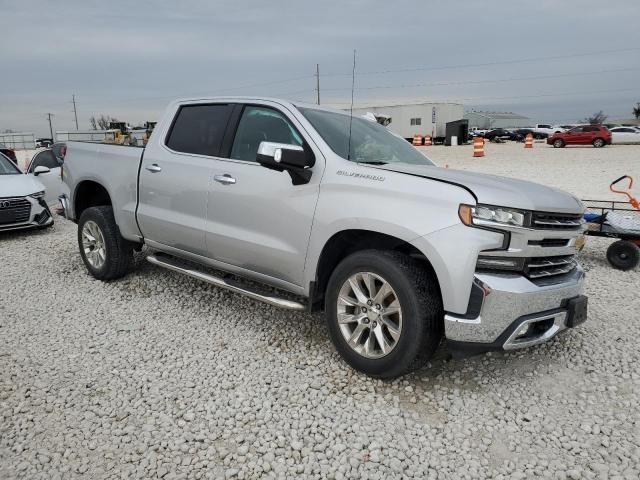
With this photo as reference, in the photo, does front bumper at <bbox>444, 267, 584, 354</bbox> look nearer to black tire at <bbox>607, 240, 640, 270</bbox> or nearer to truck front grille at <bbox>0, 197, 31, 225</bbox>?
black tire at <bbox>607, 240, 640, 270</bbox>

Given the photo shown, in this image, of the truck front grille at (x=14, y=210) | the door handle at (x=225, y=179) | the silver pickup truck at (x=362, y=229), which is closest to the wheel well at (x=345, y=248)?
the silver pickup truck at (x=362, y=229)

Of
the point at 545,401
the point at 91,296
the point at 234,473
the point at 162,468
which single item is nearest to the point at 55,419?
the point at 162,468

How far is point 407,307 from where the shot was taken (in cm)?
301

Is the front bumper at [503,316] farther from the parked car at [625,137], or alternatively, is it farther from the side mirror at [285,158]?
the parked car at [625,137]

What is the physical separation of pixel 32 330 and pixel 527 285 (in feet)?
12.9

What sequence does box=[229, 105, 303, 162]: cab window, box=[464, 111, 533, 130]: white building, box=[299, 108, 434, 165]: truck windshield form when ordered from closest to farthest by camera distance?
box=[299, 108, 434, 165]: truck windshield → box=[229, 105, 303, 162]: cab window → box=[464, 111, 533, 130]: white building

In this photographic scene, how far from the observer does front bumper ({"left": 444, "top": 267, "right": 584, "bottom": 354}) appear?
2.82 meters

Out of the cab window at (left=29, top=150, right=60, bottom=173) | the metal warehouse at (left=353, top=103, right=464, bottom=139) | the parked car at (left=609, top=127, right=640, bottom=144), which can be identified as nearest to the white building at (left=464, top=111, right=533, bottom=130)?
the metal warehouse at (left=353, top=103, right=464, bottom=139)

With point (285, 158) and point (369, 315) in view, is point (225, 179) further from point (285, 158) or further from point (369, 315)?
point (369, 315)

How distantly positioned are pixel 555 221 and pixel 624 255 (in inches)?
142

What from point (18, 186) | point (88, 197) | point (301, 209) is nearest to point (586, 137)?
point (18, 186)

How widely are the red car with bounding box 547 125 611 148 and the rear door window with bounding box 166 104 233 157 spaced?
32453 millimetres

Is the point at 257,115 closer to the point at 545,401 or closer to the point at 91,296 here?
the point at 91,296

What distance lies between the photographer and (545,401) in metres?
3.17
